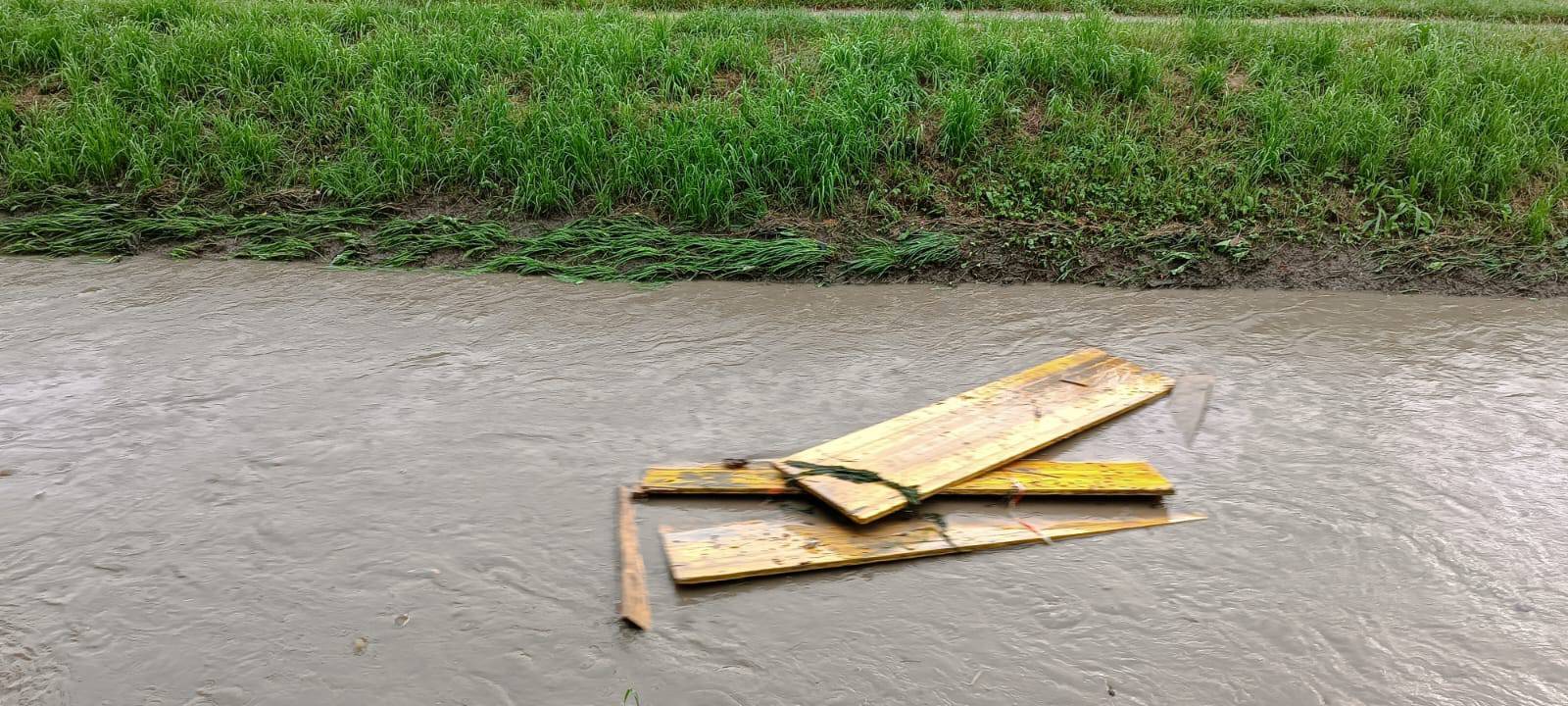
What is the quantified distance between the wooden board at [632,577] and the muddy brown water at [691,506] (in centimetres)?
6

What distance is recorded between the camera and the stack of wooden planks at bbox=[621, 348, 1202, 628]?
3.54 meters

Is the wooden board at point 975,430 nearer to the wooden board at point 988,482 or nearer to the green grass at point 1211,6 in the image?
the wooden board at point 988,482

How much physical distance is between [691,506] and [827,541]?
20.4 inches

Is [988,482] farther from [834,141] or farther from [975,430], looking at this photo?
[834,141]

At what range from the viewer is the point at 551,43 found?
7809 millimetres

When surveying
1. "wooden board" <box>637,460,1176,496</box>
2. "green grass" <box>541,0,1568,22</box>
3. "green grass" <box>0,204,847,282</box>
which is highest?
"green grass" <box>541,0,1568,22</box>

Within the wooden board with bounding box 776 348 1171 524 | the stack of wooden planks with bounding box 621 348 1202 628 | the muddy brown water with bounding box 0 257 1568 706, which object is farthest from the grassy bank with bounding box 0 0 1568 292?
the stack of wooden planks with bounding box 621 348 1202 628

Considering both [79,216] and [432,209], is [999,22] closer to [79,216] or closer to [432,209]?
[432,209]

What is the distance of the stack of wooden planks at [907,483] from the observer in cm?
354

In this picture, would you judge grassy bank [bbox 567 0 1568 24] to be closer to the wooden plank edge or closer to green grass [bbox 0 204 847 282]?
green grass [bbox 0 204 847 282]

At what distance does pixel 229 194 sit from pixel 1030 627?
572 cm

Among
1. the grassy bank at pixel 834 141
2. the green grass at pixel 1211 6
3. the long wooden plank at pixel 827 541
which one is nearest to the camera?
the long wooden plank at pixel 827 541

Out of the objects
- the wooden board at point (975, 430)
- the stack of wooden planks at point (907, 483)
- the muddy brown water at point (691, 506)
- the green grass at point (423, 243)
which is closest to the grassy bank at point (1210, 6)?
the green grass at point (423, 243)

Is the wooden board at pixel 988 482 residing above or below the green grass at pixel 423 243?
below
